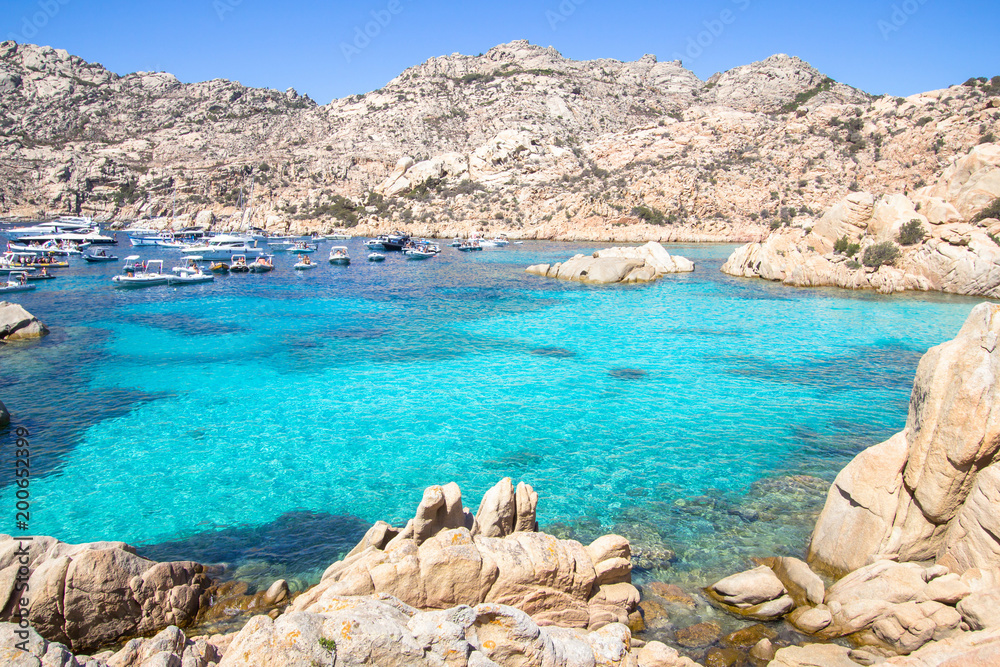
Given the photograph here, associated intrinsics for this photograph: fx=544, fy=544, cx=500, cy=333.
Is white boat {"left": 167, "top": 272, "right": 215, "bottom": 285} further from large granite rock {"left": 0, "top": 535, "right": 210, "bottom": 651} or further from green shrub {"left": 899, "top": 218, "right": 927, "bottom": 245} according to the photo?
green shrub {"left": 899, "top": 218, "right": 927, "bottom": 245}

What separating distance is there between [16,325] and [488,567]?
28.3 meters

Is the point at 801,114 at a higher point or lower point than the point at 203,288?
higher

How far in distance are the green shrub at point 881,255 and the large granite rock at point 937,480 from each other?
37.5 metres

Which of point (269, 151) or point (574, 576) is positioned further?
point (269, 151)

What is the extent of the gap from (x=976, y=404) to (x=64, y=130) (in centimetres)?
17732

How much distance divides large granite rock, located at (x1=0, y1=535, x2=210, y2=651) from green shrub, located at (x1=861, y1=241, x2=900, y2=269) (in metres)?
47.6

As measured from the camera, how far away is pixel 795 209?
84750mm

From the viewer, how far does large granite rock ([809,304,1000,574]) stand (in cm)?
831

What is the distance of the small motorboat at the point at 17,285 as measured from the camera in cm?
3988

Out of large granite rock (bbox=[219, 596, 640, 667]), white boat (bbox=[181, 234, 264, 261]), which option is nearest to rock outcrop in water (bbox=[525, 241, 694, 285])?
white boat (bbox=[181, 234, 264, 261])

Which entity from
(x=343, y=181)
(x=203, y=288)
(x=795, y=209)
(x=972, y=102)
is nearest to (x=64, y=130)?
(x=343, y=181)

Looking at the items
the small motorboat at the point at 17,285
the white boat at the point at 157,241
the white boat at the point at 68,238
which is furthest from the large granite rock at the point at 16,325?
the white boat at the point at 157,241

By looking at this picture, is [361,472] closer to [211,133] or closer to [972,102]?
[972,102]

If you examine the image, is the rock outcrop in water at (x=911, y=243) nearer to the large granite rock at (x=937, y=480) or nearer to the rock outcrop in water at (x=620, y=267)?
the rock outcrop in water at (x=620, y=267)
